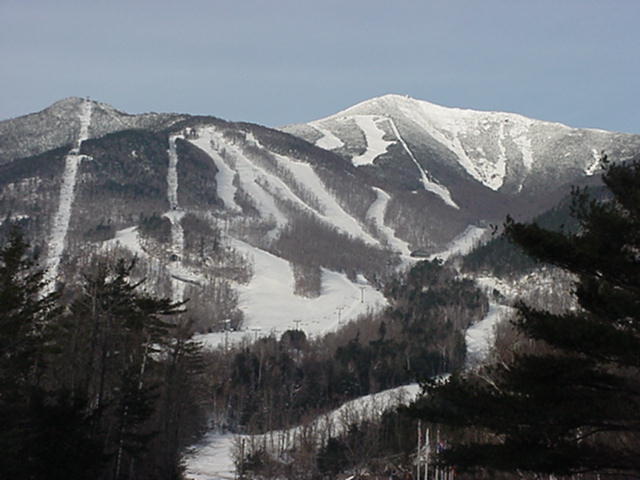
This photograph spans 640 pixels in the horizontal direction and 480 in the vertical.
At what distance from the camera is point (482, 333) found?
123375 mm

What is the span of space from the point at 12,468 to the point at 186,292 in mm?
138688

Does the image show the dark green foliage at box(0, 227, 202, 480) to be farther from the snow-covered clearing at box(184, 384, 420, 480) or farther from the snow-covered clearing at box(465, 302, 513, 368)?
the snow-covered clearing at box(465, 302, 513, 368)

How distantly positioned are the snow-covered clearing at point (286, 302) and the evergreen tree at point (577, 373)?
10311cm

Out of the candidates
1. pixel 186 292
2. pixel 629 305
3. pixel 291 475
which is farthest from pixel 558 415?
pixel 186 292

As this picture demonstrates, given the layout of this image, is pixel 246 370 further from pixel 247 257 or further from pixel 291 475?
pixel 247 257

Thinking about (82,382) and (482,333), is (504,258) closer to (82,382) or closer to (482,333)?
(482,333)

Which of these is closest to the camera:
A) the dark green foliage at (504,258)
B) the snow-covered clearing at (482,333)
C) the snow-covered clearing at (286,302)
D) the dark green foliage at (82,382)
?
the dark green foliage at (82,382)

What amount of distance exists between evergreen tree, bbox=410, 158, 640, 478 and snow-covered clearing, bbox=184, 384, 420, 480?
48.7m

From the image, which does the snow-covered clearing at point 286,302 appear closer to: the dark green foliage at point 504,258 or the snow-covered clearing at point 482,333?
the snow-covered clearing at point 482,333

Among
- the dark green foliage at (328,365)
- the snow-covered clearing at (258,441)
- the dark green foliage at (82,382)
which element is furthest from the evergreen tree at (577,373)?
the dark green foliage at (328,365)

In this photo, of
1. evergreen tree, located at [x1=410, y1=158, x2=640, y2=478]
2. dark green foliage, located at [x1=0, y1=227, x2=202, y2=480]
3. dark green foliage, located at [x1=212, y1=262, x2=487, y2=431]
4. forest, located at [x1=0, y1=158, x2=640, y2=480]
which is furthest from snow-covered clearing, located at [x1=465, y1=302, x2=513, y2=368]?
evergreen tree, located at [x1=410, y1=158, x2=640, y2=478]

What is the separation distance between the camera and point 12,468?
17562 millimetres

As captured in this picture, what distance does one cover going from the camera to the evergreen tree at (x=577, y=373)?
13.2 meters

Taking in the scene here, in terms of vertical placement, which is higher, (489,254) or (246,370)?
(489,254)
